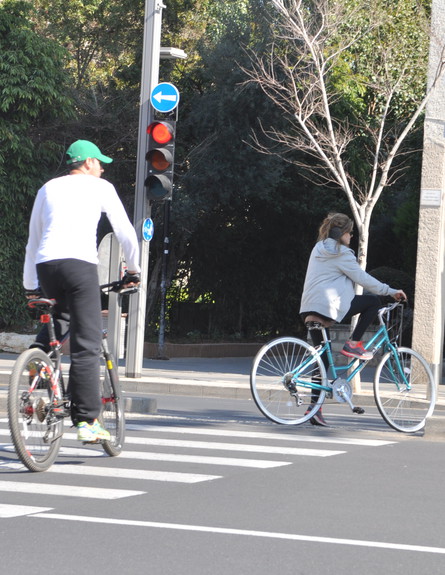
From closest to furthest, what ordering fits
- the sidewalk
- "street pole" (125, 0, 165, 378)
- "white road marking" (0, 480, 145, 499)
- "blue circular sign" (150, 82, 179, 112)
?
"white road marking" (0, 480, 145, 499), the sidewalk, "blue circular sign" (150, 82, 179, 112), "street pole" (125, 0, 165, 378)

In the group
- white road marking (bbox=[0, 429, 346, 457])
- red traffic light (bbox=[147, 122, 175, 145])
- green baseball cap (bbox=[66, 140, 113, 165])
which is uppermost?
red traffic light (bbox=[147, 122, 175, 145])

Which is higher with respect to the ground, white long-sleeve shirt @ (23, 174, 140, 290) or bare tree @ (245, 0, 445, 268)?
bare tree @ (245, 0, 445, 268)

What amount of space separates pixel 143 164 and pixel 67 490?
887cm

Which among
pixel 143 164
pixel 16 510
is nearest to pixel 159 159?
pixel 143 164

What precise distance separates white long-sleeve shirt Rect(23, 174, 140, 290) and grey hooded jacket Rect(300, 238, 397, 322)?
2.91 m

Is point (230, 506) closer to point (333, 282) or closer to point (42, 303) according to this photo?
point (42, 303)

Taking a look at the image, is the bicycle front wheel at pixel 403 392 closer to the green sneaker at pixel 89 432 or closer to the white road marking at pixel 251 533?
the green sneaker at pixel 89 432

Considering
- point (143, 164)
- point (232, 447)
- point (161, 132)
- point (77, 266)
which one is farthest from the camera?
point (143, 164)

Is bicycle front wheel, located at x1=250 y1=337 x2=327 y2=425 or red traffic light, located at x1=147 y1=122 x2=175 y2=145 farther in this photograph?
red traffic light, located at x1=147 y1=122 x2=175 y2=145

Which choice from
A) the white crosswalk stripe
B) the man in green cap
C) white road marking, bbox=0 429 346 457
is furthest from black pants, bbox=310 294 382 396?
the man in green cap

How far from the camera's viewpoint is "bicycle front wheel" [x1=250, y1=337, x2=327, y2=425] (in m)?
9.49

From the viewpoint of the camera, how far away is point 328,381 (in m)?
9.63

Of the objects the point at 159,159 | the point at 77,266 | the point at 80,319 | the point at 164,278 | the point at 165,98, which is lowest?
the point at 80,319

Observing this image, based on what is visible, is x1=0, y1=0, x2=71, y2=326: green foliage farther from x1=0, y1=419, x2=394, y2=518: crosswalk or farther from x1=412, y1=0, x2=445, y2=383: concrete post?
x1=0, y1=419, x2=394, y2=518: crosswalk
